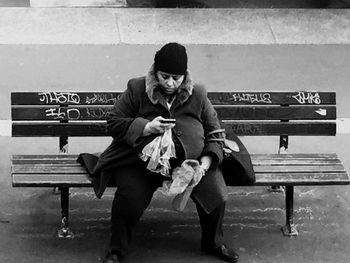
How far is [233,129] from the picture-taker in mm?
6863

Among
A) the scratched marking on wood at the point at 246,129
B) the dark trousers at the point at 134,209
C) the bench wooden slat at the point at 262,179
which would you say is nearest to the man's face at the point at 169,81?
the dark trousers at the point at 134,209

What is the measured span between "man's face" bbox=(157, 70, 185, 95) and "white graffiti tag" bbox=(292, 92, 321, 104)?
1.09 metres

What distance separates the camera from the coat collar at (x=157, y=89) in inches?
242

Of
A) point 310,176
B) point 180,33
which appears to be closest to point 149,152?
point 310,176

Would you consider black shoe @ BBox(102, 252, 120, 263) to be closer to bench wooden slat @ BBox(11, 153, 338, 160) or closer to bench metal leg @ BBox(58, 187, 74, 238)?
bench metal leg @ BBox(58, 187, 74, 238)

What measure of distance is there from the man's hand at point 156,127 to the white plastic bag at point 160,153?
4 cm

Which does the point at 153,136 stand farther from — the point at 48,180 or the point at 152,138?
the point at 48,180

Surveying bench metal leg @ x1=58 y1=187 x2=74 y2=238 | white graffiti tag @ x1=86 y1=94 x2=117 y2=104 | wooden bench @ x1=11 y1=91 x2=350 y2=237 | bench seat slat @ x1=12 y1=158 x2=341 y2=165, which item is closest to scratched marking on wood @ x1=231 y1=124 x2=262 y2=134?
wooden bench @ x1=11 y1=91 x2=350 y2=237

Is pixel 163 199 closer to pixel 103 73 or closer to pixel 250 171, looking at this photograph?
pixel 250 171

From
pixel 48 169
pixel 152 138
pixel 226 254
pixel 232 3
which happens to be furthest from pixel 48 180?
pixel 232 3

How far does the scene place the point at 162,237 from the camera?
6477mm

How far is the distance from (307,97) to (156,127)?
1.34 m

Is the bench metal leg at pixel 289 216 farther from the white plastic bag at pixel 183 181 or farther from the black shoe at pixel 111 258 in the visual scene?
the black shoe at pixel 111 258

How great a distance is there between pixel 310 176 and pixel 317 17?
3931 mm
